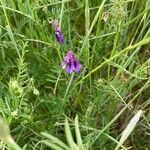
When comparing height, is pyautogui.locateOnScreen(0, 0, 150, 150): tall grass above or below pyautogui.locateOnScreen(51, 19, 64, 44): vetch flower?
below

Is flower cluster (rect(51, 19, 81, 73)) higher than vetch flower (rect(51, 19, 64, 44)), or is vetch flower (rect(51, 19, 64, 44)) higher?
vetch flower (rect(51, 19, 64, 44))

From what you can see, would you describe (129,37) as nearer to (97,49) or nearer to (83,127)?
(97,49)

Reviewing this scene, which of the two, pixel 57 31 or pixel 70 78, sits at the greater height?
pixel 57 31

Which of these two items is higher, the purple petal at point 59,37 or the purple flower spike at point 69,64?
the purple petal at point 59,37

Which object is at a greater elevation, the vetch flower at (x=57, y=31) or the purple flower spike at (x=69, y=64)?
the vetch flower at (x=57, y=31)

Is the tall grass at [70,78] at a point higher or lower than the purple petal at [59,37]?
lower

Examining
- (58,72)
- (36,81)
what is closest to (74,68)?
(58,72)

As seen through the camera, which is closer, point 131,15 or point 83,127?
point 83,127

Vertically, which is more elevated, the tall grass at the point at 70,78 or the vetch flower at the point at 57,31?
the vetch flower at the point at 57,31
